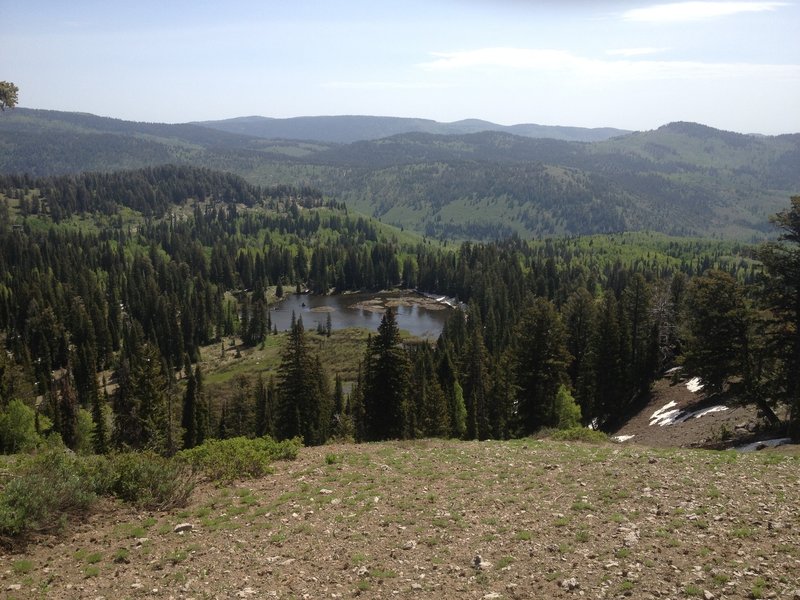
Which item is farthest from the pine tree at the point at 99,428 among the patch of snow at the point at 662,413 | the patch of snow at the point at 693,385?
the patch of snow at the point at 693,385

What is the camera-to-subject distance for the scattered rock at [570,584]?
1373cm

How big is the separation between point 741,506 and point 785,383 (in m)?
21.4

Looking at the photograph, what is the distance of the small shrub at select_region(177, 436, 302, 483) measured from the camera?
22969mm

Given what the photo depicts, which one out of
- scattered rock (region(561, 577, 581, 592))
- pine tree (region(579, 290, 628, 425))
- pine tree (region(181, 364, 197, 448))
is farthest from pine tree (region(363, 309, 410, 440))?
pine tree (region(181, 364, 197, 448))

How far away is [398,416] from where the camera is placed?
156 feet

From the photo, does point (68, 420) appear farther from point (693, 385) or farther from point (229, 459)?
point (693, 385)

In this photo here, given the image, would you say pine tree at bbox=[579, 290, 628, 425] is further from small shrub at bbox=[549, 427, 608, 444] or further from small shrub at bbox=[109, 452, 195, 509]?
small shrub at bbox=[109, 452, 195, 509]

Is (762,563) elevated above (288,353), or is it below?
above

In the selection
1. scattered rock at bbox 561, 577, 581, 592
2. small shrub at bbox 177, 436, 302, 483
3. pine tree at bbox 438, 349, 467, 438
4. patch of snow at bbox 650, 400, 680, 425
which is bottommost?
pine tree at bbox 438, 349, 467, 438

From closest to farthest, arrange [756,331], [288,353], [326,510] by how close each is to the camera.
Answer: [326,510] → [756,331] → [288,353]

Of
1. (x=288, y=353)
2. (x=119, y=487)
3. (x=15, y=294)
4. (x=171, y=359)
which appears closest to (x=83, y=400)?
(x=171, y=359)

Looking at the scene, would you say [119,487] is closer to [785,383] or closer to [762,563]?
[762,563]

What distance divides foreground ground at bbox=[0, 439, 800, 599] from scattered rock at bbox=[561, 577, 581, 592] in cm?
3

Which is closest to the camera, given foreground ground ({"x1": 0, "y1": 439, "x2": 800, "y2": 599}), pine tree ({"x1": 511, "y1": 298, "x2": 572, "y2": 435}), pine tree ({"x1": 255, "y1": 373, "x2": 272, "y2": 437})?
foreground ground ({"x1": 0, "y1": 439, "x2": 800, "y2": 599})
